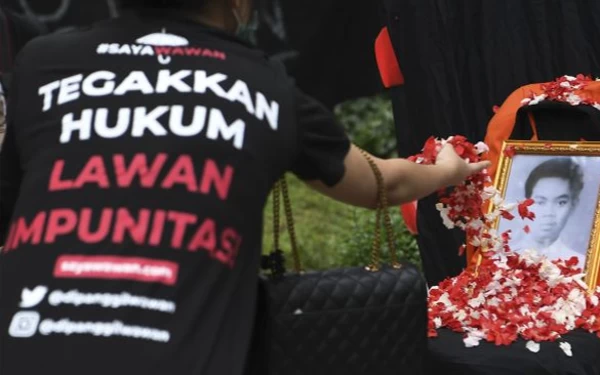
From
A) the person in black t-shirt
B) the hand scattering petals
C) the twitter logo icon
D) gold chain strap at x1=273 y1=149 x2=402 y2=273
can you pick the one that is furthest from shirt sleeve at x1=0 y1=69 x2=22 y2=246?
the hand scattering petals

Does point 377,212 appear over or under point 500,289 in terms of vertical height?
over

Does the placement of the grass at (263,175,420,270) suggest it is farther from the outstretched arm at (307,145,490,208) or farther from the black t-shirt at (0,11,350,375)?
the black t-shirt at (0,11,350,375)

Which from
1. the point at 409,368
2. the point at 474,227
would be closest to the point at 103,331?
the point at 409,368

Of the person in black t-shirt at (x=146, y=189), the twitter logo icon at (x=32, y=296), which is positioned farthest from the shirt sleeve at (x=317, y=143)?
the twitter logo icon at (x=32, y=296)

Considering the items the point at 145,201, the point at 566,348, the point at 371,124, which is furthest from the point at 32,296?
the point at 371,124

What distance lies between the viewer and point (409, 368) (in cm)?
177

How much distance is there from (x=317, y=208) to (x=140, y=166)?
Result: 205 inches

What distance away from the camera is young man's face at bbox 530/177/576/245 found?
2877 millimetres

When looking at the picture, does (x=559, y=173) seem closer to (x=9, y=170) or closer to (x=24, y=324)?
(x=9, y=170)

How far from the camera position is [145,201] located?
144 centimetres

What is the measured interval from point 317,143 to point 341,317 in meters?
0.30

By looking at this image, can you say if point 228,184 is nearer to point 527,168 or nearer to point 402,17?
point 527,168

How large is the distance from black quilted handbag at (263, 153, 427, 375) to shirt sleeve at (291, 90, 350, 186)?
4.6 inches

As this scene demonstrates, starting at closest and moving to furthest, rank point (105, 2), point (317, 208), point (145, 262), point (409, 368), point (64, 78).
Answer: point (145, 262), point (64, 78), point (409, 368), point (105, 2), point (317, 208)
